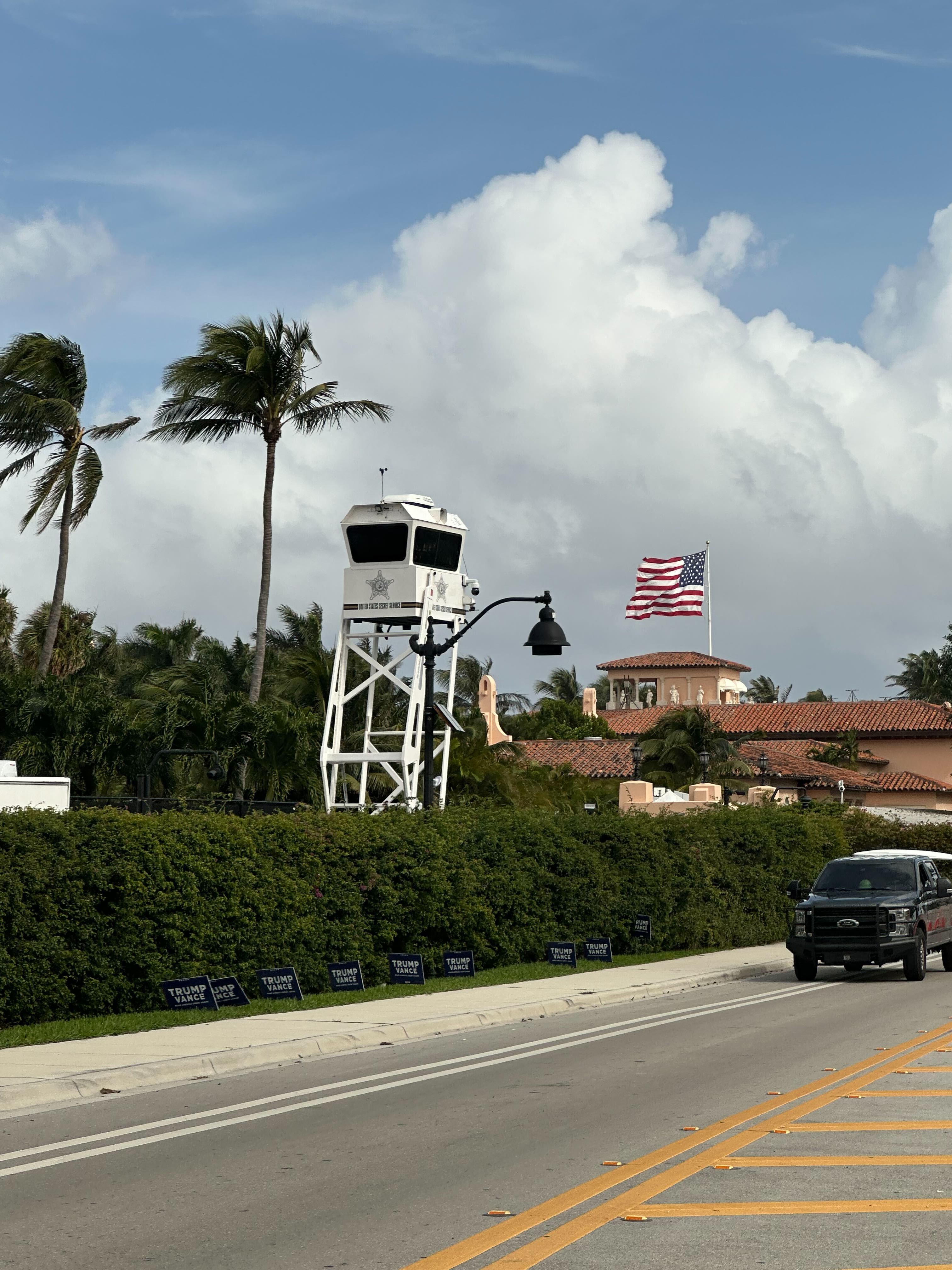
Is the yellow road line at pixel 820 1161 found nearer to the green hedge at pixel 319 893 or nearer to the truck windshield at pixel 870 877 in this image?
the green hedge at pixel 319 893

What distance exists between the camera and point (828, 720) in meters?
79.1

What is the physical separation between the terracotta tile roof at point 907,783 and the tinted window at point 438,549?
37771mm

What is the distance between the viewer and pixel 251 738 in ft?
129

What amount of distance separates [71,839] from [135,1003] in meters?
2.14

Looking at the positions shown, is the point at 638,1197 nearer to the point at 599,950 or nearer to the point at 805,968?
the point at 805,968

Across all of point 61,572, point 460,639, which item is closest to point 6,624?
point 61,572

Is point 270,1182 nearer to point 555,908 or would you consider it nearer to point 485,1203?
point 485,1203

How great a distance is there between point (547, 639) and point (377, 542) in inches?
531

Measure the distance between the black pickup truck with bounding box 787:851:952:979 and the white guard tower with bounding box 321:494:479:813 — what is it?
13.2m

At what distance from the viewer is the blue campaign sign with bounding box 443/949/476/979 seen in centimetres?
2231

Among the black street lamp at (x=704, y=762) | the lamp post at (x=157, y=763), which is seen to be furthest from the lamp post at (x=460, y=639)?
the black street lamp at (x=704, y=762)

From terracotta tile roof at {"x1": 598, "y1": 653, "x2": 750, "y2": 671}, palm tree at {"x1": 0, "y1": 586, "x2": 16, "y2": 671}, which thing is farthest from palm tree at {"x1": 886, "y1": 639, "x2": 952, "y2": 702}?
palm tree at {"x1": 0, "y1": 586, "x2": 16, "y2": 671}

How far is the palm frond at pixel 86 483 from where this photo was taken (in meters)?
45.9

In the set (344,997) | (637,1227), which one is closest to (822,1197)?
(637,1227)
